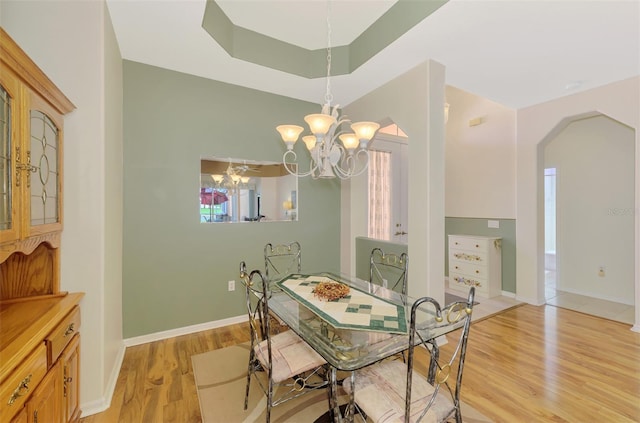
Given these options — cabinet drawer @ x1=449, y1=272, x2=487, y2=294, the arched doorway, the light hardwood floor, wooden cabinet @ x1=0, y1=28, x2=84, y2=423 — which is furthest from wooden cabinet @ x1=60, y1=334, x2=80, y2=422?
the arched doorway

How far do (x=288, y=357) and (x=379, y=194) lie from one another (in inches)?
129

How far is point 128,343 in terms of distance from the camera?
273cm

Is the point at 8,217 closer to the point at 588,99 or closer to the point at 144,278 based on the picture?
the point at 144,278

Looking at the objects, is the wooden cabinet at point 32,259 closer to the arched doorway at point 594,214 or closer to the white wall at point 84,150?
the white wall at point 84,150

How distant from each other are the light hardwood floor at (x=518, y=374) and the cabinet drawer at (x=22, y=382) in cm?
88

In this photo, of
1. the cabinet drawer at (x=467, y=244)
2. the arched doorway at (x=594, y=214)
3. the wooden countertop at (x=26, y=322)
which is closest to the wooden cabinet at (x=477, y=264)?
the cabinet drawer at (x=467, y=244)

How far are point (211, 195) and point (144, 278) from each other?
3.54 feet

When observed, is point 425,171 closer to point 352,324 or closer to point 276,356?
point 352,324

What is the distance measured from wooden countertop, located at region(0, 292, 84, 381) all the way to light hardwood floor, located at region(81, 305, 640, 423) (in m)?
0.83

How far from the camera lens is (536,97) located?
3.63 metres

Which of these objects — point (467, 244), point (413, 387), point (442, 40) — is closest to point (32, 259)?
point (413, 387)

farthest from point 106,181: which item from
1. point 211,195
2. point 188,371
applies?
point 188,371

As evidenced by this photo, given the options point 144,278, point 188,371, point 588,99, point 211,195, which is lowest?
point 188,371

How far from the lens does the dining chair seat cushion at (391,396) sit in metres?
1.25
